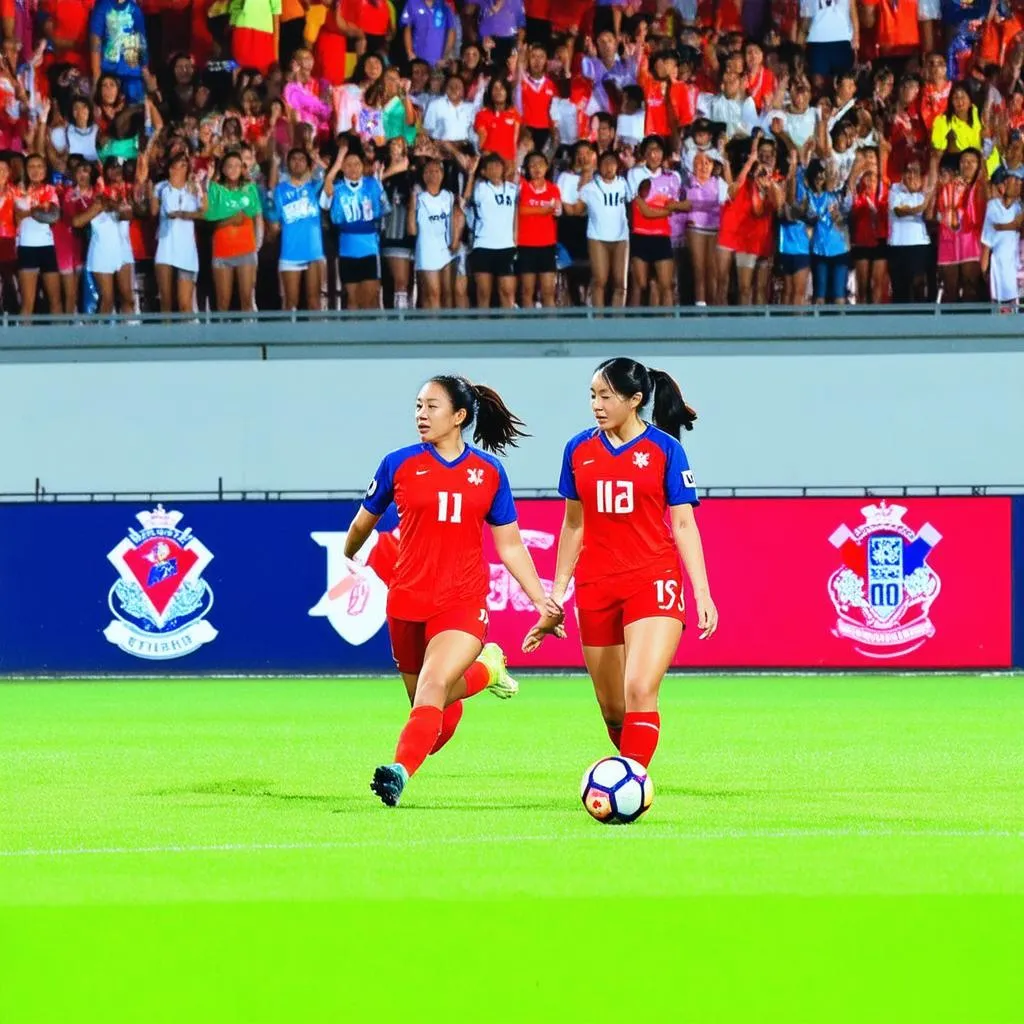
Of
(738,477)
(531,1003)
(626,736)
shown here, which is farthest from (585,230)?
(531,1003)

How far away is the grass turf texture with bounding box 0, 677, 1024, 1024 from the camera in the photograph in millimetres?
5418

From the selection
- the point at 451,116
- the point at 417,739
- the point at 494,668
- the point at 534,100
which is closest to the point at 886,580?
the point at 534,100

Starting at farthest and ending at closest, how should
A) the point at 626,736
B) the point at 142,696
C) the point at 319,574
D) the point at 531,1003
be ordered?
1. the point at 319,574
2. the point at 142,696
3. the point at 626,736
4. the point at 531,1003

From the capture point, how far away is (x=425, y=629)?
9.80 m

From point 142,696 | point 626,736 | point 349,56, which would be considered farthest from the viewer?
point 349,56

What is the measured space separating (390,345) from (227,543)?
10.6 ft

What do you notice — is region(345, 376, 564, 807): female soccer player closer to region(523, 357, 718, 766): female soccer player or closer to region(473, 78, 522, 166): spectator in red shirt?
region(523, 357, 718, 766): female soccer player

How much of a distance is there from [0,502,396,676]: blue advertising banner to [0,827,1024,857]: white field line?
45.4ft

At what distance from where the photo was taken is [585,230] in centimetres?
2348

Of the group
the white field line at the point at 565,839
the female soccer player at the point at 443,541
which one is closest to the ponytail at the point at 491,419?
the female soccer player at the point at 443,541

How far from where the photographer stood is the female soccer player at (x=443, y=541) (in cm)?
963

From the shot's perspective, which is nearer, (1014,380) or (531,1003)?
(531,1003)

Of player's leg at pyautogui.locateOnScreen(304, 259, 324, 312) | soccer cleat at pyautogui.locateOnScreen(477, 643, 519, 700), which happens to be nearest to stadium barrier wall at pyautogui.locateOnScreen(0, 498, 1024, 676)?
player's leg at pyautogui.locateOnScreen(304, 259, 324, 312)

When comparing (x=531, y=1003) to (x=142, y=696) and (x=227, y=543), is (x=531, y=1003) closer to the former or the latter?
(x=142, y=696)
